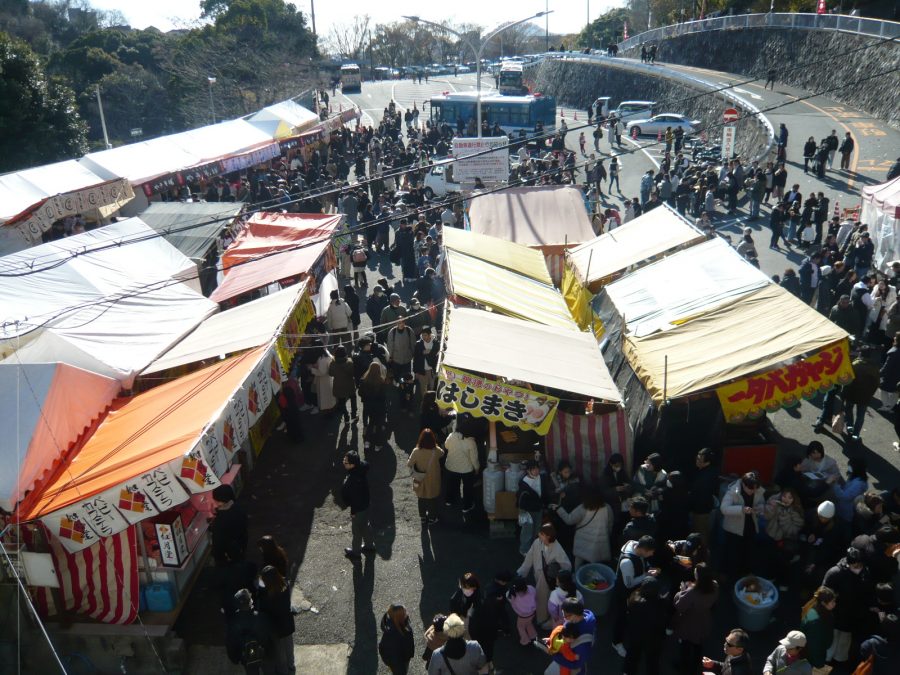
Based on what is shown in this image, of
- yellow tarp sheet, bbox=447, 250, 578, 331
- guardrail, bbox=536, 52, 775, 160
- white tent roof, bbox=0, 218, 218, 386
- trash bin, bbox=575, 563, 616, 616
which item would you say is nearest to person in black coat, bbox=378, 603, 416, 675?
trash bin, bbox=575, 563, 616, 616

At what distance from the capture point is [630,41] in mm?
57188

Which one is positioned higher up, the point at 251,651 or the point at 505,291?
the point at 505,291

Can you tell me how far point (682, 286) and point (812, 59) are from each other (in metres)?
Result: 28.4

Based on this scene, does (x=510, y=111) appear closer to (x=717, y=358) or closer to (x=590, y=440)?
(x=717, y=358)

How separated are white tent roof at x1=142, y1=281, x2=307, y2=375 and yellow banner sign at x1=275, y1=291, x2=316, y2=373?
11 cm

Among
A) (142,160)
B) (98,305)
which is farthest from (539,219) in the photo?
(142,160)

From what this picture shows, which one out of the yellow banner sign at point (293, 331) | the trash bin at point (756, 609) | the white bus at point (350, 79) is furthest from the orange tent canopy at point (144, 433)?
the white bus at point (350, 79)

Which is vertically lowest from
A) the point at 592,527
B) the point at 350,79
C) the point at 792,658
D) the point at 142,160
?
the point at 592,527

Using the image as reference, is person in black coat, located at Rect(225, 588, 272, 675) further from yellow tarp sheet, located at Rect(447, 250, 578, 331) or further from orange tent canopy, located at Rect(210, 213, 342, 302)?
orange tent canopy, located at Rect(210, 213, 342, 302)

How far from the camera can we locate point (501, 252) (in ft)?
41.2

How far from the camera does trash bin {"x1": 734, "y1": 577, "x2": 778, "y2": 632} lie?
6.27 metres

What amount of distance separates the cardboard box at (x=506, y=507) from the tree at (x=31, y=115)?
25.3m

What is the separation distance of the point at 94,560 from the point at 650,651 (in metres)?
5.02

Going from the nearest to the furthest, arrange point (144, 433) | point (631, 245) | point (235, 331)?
point (144, 433), point (235, 331), point (631, 245)
